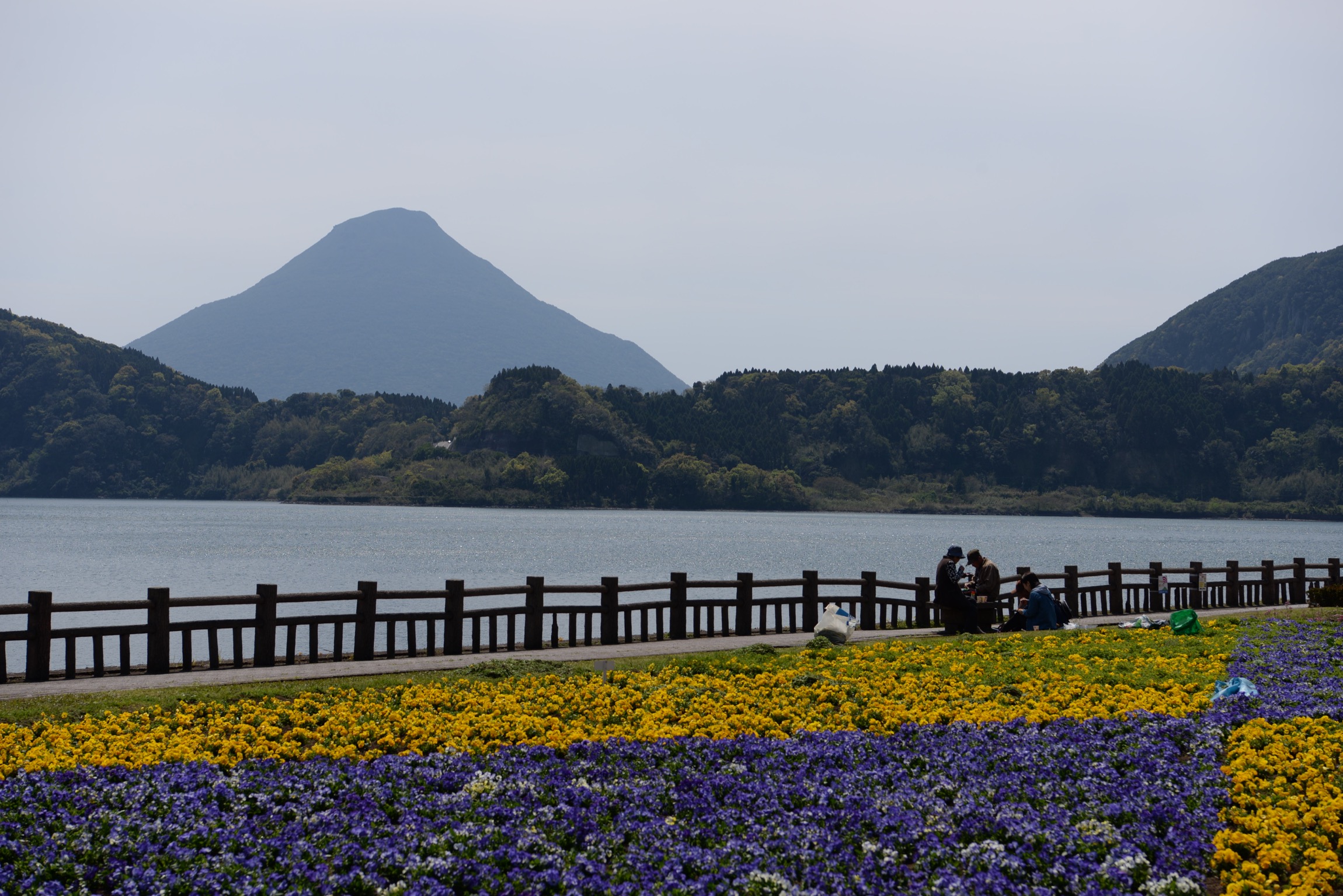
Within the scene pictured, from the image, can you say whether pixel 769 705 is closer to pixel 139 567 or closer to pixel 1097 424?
pixel 139 567

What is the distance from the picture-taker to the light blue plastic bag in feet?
35.1

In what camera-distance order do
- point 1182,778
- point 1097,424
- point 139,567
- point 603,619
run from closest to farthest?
point 1182,778 → point 603,619 → point 139,567 → point 1097,424

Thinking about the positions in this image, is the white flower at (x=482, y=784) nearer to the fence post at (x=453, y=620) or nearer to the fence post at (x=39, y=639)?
the fence post at (x=453, y=620)

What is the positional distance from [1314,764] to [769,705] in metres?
4.93

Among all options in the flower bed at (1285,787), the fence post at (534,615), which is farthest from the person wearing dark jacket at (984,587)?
the fence post at (534,615)

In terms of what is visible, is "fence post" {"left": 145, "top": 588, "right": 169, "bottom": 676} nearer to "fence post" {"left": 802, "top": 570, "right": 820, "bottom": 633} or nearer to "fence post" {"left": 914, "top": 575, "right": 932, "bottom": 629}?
"fence post" {"left": 802, "top": 570, "right": 820, "bottom": 633}

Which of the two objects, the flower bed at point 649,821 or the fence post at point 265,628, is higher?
the fence post at point 265,628

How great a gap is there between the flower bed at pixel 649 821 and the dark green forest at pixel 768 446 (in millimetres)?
170529

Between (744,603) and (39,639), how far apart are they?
11.2 meters

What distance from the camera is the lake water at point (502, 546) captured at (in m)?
63.2

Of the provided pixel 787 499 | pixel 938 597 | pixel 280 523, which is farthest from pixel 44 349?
pixel 938 597

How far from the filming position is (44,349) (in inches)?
7283

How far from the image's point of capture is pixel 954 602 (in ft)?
61.5

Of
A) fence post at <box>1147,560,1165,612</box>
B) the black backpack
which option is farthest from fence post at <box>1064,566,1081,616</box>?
fence post at <box>1147,560,1165,612</box>
